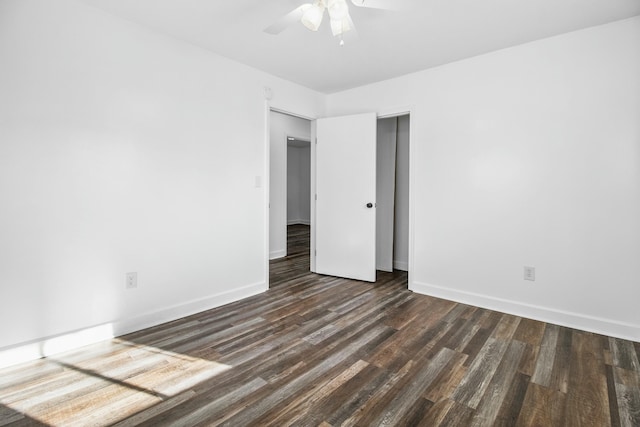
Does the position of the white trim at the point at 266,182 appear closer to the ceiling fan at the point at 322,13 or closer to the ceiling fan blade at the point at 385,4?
the ceiling fan at the point at 322,13

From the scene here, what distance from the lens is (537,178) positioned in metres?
2.82

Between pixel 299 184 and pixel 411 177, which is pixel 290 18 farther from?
pixel 299 184

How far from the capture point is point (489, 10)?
2307 mm

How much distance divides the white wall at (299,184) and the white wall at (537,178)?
6.42 m

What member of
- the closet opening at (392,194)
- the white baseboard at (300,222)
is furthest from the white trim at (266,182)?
the white baseboard at (300,222)

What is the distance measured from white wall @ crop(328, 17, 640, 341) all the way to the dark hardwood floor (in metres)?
0.37

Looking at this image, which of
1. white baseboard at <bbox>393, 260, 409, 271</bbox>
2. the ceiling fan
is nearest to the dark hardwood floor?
white baseboard at <bbox>393, 260, 409, 271</bbox>

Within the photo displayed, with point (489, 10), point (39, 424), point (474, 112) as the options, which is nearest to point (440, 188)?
point (474, 112)

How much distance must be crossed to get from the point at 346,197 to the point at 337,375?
8.11ft

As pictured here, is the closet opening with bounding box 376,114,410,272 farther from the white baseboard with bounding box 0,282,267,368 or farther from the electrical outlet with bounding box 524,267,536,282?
the white baseboard with bounding box 0,282,267,368

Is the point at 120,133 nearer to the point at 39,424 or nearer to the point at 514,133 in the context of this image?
the point at 39,424

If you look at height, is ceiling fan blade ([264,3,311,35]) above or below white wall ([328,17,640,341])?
above

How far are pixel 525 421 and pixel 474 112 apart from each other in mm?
2692

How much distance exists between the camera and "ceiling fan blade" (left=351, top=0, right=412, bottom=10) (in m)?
2.00
